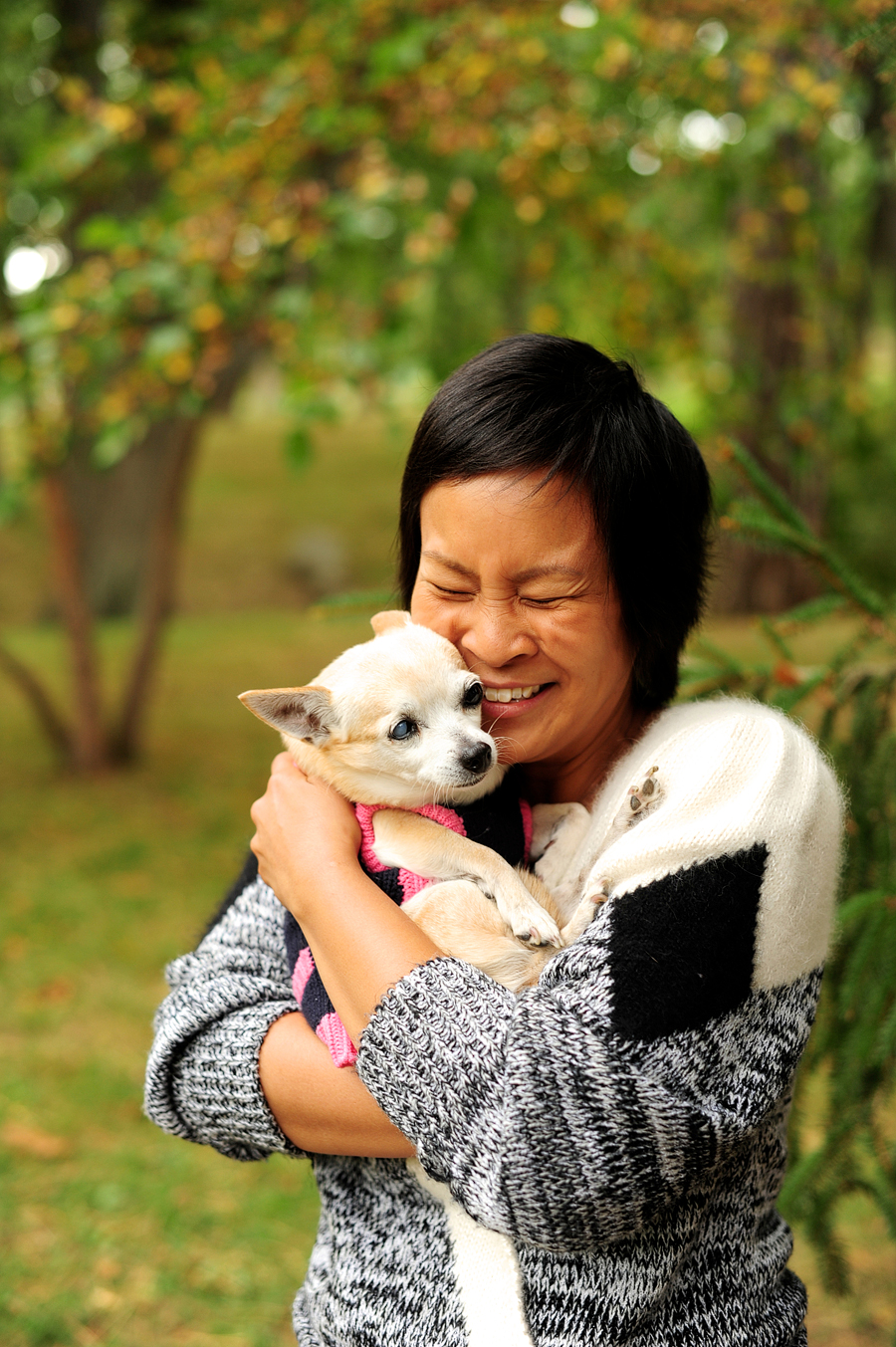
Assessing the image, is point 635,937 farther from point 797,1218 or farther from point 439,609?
point 797,1218

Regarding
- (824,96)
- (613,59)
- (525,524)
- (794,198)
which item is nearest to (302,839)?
(525,524)

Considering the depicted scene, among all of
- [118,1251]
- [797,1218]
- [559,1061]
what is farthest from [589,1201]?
[118,1251]

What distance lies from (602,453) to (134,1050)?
4309mm

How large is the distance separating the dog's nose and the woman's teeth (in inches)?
3.5

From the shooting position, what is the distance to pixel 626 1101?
1.26 metres

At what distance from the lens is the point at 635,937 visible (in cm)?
137

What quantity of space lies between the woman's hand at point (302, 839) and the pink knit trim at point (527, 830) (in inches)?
12.1

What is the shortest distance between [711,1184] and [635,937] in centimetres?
38

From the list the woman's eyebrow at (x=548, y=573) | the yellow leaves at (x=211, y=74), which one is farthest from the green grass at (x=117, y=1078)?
the yellow leaves at (x=211, y=74)

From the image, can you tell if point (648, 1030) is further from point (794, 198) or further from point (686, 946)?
point (794, 198)

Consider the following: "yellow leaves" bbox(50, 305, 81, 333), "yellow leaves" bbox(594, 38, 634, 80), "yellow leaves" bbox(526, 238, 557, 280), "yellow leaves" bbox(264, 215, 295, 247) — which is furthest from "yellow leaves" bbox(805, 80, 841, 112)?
"yellow leaves" bbox(50, 305, 81, 333)

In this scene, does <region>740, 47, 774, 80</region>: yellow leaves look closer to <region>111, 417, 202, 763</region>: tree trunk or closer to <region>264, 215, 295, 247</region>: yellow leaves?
<region>264, 215, 295, 247</region>: yellow leaves

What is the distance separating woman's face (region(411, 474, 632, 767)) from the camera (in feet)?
5.44

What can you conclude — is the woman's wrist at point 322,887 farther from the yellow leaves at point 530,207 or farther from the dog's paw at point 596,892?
the yellow leaves at point 530,207
